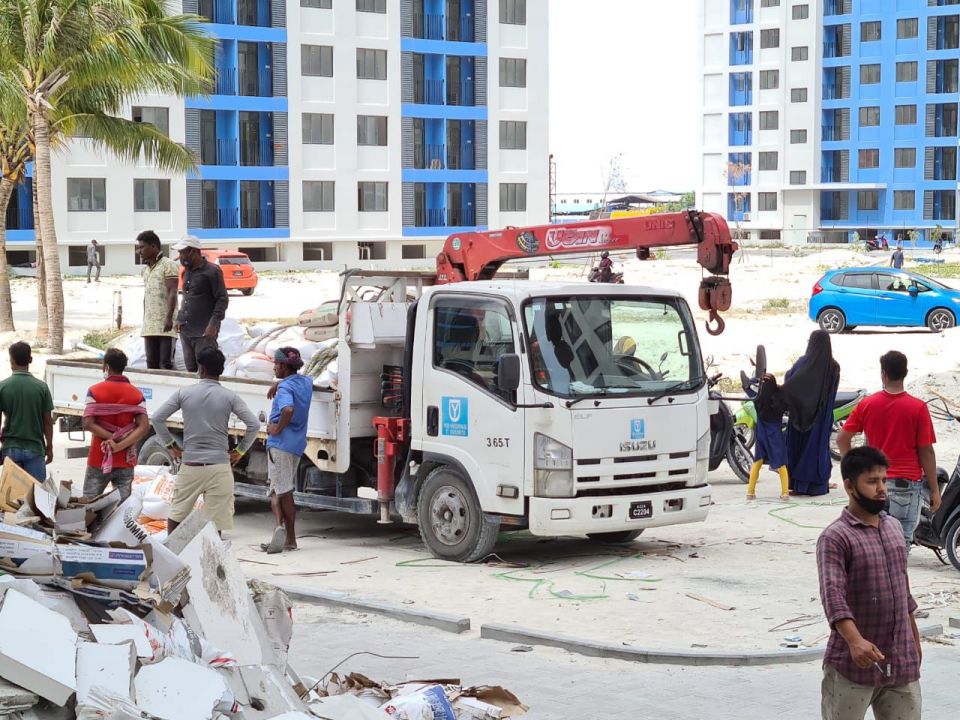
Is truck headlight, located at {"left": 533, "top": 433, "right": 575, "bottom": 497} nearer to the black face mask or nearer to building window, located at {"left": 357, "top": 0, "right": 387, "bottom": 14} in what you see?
the black face mask

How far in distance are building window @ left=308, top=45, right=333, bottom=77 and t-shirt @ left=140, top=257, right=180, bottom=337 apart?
51.0 m

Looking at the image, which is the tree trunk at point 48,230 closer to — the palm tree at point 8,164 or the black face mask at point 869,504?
the palm tree at point 8,164

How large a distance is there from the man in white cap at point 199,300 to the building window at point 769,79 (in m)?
88.0

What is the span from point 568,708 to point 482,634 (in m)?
1.73

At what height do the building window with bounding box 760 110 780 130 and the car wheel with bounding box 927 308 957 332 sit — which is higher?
the building window with bounding box 760 110 780 130

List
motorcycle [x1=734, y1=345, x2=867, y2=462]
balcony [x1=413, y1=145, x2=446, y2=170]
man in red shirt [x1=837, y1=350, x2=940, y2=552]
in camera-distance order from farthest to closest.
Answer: balcony [x1=413, y1=145, x2=446, y2=170] < motorcycle [x1=734, y1=345, x2=867, y2=462] < man in red shirt [x1=837, y1=350, x2=940, y2=552]

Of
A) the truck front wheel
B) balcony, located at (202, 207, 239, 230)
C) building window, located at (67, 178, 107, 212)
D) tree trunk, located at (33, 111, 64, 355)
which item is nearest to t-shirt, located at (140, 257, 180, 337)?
the truck front wheel

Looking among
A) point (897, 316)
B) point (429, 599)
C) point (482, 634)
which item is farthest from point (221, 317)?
point (897, 316)

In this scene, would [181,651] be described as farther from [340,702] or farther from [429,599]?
[429,599]

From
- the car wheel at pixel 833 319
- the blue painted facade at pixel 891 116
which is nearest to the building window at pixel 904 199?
the blue painted facade at pixel 891 116

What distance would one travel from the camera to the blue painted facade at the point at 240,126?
62812 mm

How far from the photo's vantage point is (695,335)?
12.4 meters

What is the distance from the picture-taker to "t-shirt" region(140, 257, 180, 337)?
14.9 metres

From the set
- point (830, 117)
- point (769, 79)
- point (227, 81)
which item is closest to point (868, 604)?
point (227, 81)
